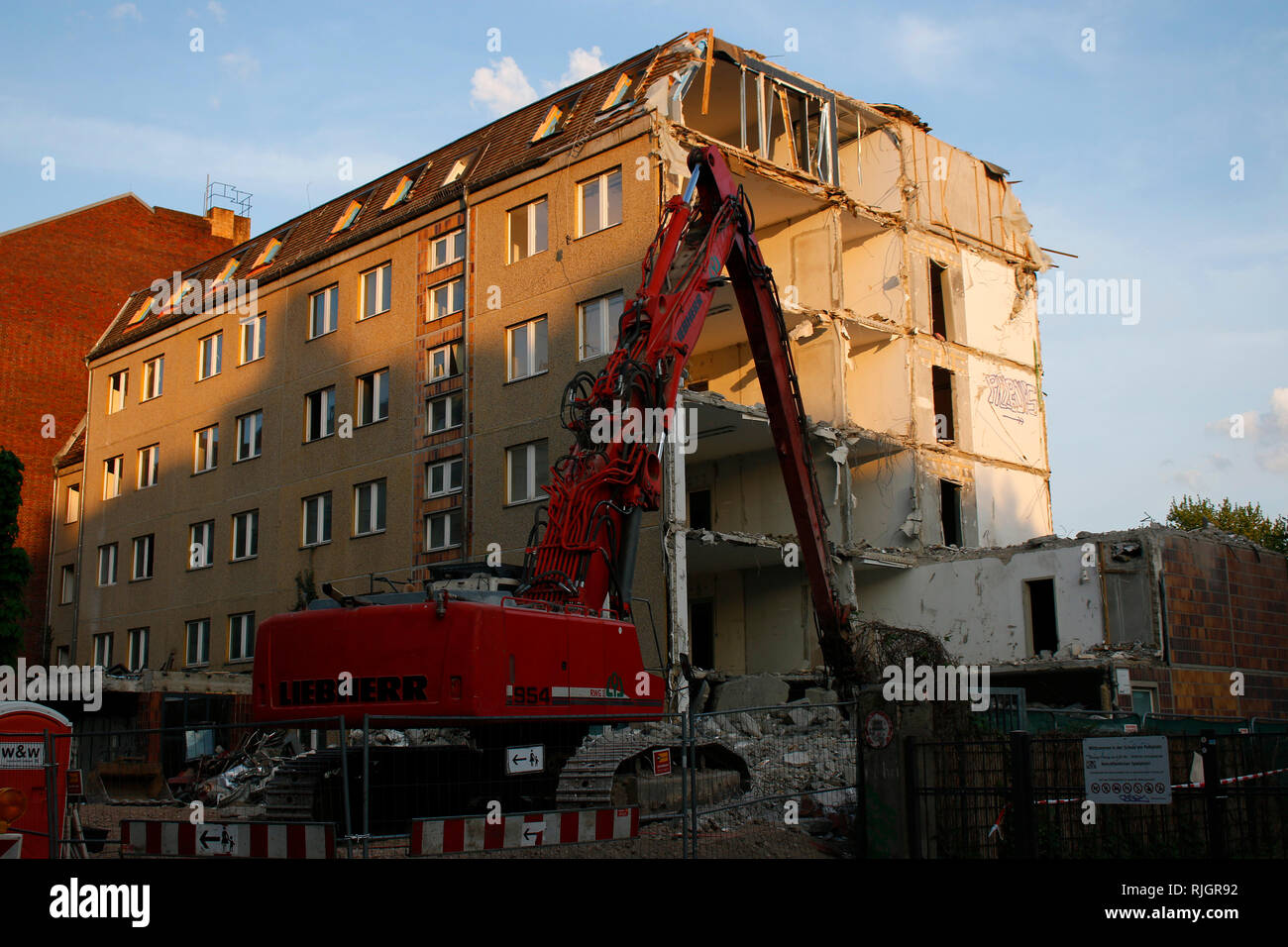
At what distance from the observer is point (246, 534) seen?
116ft

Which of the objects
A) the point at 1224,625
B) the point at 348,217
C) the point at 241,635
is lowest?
the point at 1224,625

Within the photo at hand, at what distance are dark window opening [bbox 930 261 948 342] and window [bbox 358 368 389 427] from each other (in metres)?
14.4

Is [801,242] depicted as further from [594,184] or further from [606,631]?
[606,631]

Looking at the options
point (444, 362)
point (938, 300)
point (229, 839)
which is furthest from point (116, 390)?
point (229, 839)

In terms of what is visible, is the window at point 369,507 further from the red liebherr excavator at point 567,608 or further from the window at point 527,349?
the red liebherr excavator at point 567,608

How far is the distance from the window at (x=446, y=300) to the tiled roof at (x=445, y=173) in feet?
6.83

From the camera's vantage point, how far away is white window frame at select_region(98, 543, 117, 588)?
4027 centimetres

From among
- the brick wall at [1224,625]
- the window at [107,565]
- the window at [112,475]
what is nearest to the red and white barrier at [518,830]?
the brick wall at [1224,625]

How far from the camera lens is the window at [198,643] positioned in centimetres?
3534

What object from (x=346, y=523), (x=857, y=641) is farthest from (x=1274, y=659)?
(x=346, y=523)

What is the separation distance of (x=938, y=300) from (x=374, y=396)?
15.1 m

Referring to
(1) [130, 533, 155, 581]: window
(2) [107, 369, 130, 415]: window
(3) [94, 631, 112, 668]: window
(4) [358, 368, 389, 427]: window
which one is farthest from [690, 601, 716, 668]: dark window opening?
(2) [107, 369, 130, 415]: window

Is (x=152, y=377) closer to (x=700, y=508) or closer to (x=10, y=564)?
(x=10, y=564)

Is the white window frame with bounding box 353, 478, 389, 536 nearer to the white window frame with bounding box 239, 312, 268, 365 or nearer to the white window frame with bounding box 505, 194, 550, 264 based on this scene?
the white window frame with bounding box 505, 194, 550, 264
